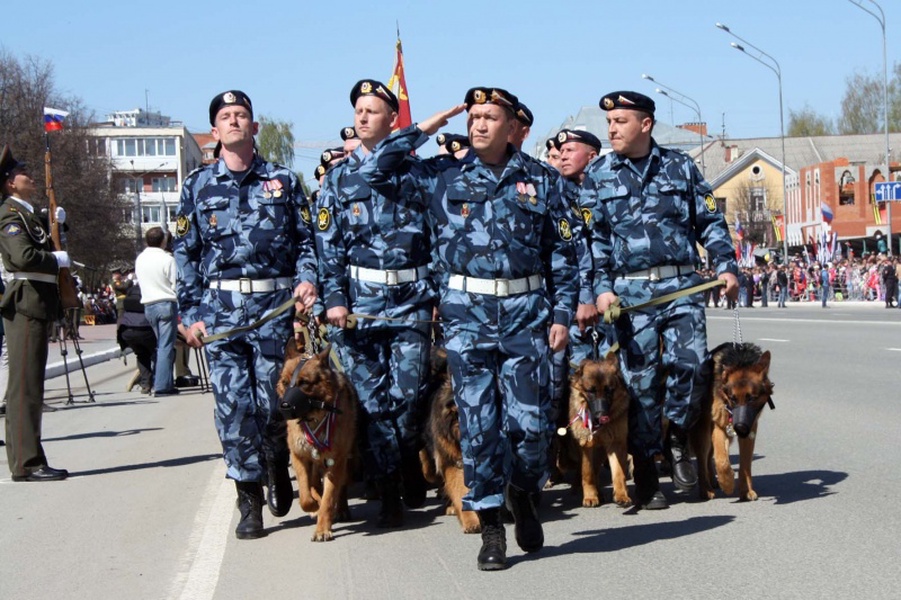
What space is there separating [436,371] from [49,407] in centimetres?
1076

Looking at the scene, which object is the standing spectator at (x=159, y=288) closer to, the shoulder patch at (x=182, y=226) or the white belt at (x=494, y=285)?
the shoulder patch at (x=182, y=226)

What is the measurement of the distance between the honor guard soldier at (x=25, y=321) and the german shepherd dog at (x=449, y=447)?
4.25 meters

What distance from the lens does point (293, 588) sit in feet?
20.8

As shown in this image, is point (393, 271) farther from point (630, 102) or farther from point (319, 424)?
point (630, 102)

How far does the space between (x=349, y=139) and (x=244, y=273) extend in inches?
108

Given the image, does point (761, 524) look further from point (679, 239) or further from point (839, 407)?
point (839, 407)

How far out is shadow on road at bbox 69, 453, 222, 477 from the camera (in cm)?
1095

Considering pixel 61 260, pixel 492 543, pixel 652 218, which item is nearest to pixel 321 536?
pixel 492 543

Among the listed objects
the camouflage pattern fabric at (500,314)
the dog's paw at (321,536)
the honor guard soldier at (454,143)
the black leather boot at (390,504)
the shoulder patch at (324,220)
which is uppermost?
the honor guard soldier at (454,143)

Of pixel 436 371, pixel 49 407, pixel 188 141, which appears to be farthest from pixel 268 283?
pixel 188 141

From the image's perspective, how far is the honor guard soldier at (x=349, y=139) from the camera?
9852mm

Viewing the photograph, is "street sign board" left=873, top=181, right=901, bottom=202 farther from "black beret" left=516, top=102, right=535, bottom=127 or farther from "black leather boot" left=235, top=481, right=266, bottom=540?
"black leather boot" left=235, top=481, right=266, bottom=540

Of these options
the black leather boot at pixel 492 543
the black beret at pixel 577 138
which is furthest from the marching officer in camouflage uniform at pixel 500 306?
the black beret at pixel 577 138

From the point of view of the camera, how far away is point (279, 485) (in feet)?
26.3
